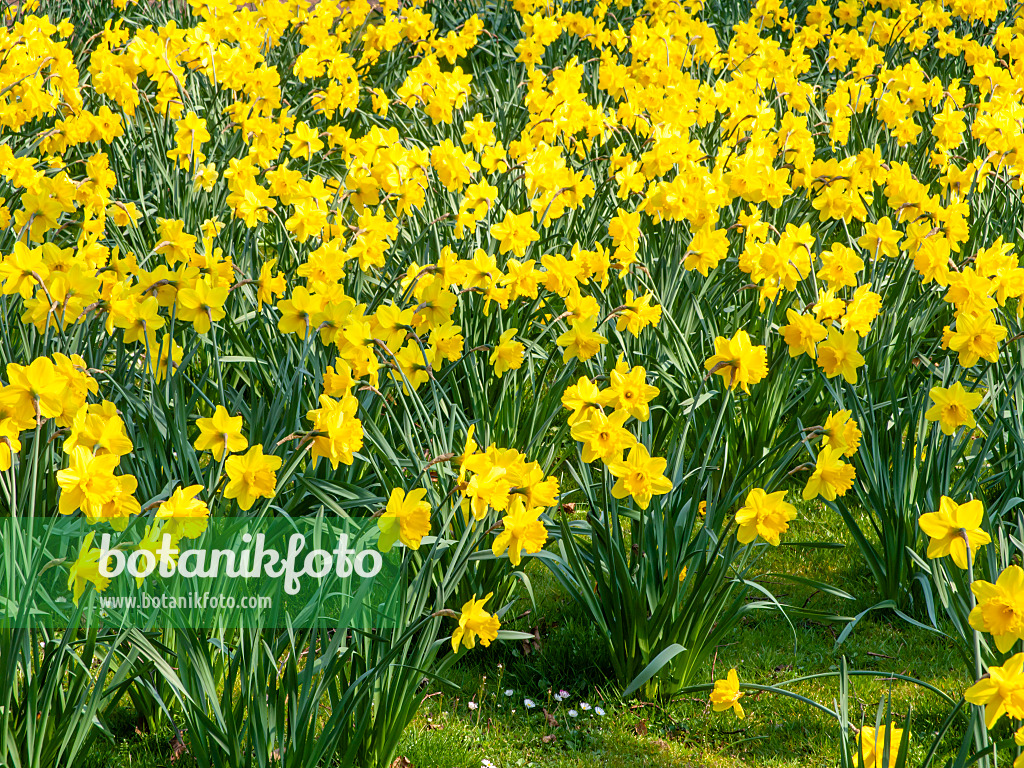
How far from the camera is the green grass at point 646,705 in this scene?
2213mm

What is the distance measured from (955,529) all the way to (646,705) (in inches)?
40.3

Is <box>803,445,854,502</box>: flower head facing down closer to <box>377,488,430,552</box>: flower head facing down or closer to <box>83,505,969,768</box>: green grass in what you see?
<box>83,505,969,768</box>: green grass

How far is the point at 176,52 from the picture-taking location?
5.04 m

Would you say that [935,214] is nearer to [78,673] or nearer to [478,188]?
[478,188]

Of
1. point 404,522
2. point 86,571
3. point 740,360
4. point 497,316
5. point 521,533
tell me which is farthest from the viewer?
point 497,316

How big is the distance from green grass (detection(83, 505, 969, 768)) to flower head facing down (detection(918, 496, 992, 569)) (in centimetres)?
66

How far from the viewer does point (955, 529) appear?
5.37 feet

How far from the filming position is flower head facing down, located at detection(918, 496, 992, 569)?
1605 millimetres

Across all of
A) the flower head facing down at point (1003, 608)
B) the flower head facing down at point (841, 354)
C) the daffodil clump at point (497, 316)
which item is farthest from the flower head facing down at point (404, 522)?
the flower head facing down at point (841, 354)

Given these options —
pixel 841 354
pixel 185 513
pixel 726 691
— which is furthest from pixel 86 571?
pixel 841 354

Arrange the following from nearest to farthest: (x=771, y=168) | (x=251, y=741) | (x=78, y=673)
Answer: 1. (x=251, y=741)
2. (x=78, y=673)
3. (x=771, y=168)

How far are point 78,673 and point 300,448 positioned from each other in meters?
0.63

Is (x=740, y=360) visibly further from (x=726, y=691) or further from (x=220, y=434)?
(x=220, y=434)

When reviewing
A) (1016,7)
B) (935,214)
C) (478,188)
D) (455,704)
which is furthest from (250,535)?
(1016,7)
